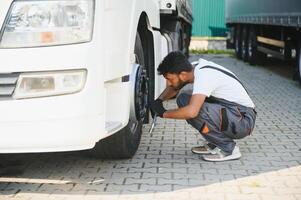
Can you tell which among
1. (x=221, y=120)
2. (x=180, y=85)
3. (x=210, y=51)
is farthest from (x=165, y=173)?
(x=210, y=51)

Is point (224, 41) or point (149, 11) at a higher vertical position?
point (149, 11)

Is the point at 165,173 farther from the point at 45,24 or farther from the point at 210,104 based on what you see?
the point at 45,24

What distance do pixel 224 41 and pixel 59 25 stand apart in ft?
63.0

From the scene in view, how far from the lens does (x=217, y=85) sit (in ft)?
16.0

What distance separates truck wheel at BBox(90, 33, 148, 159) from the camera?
4.67 meters

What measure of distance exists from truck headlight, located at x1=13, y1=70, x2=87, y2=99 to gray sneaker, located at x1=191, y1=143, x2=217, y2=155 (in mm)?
1941

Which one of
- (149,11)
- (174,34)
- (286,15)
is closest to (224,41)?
(286,15)

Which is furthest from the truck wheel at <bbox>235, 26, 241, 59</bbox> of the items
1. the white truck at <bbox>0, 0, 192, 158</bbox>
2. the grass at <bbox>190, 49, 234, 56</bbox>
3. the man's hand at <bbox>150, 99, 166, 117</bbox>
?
the white truck at <bbox>0, 0, 192, 158</bbox>

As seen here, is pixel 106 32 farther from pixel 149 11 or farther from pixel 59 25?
pixel 149 11

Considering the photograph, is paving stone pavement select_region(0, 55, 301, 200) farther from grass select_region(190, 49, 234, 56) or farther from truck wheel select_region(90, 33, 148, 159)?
grass select_region(190, 49, 234, 56)

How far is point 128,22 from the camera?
13.9ft

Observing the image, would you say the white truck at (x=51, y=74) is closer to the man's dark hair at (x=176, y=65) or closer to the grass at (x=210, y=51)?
the man's dark hair at (x=176, y=65)

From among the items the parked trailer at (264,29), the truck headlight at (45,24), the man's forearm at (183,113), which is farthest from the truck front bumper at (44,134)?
the parked trailer at (264,29)

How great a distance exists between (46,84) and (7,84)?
0.23 m
